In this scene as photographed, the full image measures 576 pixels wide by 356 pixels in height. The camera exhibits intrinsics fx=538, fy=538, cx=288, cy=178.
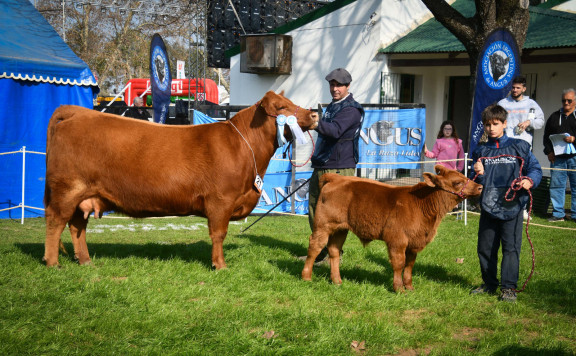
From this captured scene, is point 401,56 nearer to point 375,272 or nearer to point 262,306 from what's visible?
point 375,272

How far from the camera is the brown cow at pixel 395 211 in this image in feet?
17.1

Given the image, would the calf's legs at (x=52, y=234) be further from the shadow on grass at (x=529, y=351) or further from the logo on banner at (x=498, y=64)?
the logo on banner at (x=498, y=64)

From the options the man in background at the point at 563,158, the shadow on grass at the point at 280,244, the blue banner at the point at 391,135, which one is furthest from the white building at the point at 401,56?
the shadow on grass at the point at 280,244

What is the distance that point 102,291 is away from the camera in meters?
4.97

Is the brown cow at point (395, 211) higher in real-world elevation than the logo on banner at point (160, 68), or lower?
lower

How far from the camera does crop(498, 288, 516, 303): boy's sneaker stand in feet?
17.4

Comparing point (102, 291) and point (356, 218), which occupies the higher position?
point (356, 218)

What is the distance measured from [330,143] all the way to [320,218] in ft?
3.90

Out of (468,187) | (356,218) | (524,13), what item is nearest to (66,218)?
(356,218)

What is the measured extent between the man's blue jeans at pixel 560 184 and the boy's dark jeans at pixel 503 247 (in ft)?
19.1

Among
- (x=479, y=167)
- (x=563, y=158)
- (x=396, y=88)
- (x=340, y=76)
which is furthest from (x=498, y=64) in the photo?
(x=396, y=88)

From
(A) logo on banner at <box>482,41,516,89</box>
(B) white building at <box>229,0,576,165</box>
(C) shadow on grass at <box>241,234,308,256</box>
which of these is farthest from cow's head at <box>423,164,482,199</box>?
(B) white building at <box>229,0,576,165</box>

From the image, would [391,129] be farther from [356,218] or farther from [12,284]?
[12,284]

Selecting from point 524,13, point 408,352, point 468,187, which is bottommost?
point 408,352
